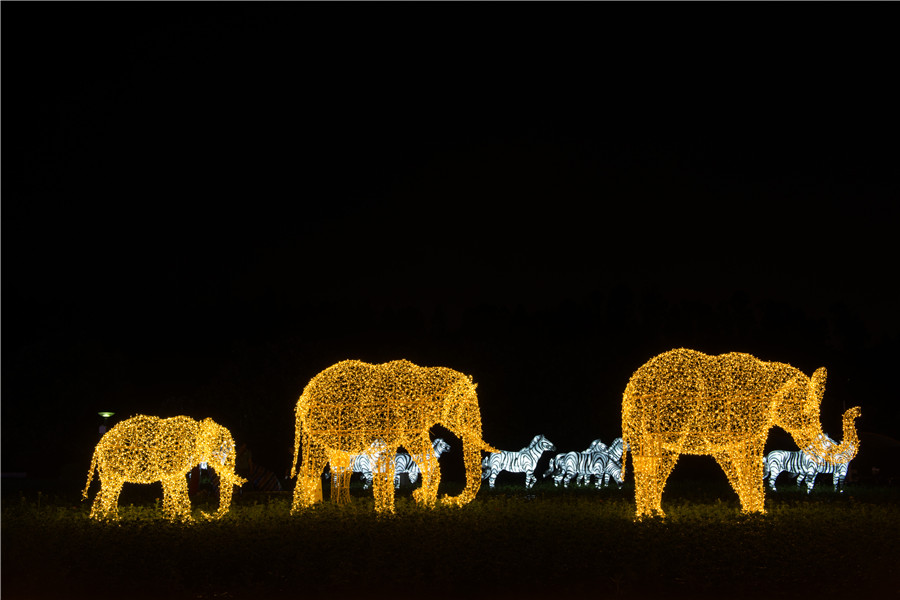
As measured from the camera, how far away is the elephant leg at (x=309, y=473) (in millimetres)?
13484

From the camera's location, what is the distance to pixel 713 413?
1261cm

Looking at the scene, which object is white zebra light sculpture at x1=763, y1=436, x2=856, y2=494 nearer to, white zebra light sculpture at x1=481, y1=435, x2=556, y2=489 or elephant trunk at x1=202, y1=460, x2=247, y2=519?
white zebra light sculpture at x1=481, y1=435, x2=556, y2=489

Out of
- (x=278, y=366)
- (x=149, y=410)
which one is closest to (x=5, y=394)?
(x=149, y=410)

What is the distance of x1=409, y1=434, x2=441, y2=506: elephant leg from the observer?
1341 cm

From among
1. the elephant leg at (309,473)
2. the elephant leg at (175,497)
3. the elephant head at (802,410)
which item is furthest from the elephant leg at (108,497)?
the elephant head at (802,410)

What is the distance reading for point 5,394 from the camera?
3161 centimetres

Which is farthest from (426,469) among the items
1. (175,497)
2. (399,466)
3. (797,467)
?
(797,467)

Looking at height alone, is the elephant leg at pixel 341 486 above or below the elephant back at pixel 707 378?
below

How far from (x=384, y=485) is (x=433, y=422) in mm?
1139

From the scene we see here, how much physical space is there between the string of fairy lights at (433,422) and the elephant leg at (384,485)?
1 cm

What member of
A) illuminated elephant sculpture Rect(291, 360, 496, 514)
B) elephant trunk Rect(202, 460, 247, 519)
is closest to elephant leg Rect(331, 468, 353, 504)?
illuminated elephant sculpture Rect(291, 360, 496, 514)

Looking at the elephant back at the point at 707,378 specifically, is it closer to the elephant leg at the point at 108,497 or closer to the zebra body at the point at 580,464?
the zebra body at the point at 580,464

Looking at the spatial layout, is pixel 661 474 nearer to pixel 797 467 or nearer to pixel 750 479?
pixel 750 479

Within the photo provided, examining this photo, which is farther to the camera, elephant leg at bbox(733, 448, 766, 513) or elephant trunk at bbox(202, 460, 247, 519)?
elephant trunk at bbox(202, 460, 247, 519)
